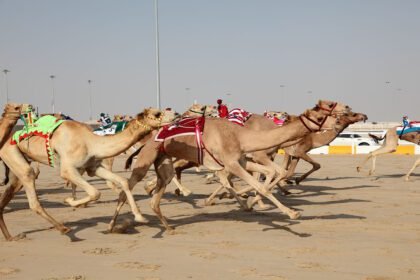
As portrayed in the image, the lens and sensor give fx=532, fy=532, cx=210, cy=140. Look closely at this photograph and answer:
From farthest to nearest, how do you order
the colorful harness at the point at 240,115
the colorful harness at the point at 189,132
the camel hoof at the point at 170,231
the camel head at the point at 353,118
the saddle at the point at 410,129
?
1. the saddle at the point at 410,129
2. the camel head at the point at 353,118
3. the colorful harness at the point at 240,115
4. the colorful harness at the point at 189,132
5. the camel hoof at the point at 170,231

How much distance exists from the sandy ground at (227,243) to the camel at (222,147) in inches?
30.6

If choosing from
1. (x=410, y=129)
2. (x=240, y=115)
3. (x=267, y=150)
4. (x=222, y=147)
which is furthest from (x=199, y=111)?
(x=410, y=129)

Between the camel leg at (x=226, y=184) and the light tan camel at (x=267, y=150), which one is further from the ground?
the light tan camel at (x=267, y=150)

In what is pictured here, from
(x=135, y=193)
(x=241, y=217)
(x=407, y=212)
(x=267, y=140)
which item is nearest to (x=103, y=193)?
(x=135, y=193)

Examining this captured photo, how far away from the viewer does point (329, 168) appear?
23.0 meters

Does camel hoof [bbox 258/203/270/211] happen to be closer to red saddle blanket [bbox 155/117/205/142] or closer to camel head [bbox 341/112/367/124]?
red saddle blanket [bbox 155/117/205/142]

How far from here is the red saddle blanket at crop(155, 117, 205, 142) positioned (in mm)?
9023

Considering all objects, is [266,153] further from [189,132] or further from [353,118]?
[353,118]

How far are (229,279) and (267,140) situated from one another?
3.44 m

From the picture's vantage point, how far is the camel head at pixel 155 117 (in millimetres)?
8273

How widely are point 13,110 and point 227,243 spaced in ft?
13.3

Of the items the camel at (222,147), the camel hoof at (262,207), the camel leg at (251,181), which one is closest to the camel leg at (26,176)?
the camel at (222,147)

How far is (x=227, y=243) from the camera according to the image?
771 cm

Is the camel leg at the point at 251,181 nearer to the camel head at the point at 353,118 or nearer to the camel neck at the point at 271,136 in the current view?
the camel neck at the point at 271,136
